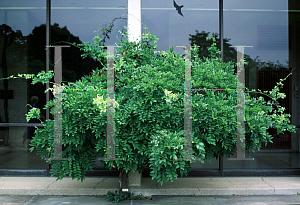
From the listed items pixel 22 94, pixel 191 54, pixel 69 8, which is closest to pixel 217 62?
pixel 191 54

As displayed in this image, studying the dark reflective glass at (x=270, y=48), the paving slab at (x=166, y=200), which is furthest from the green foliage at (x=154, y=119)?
the dark reflective glass at (x=270, y=48)

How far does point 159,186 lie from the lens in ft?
17.7

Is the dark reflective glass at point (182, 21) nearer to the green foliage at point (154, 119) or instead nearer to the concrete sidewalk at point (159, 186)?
the green foliage at point (154, 119)

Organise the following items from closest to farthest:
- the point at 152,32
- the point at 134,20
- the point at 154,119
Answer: the point at 154,119 → the point at 134,20 → the point at 152,32

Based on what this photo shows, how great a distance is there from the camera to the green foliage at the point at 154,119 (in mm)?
3783

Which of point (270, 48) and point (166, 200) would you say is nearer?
point (166, 200)

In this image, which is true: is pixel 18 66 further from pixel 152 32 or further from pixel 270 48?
pixel 270 48

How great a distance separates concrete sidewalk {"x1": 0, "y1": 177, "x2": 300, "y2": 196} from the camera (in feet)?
17.1

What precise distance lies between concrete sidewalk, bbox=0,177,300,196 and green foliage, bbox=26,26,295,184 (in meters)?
1.13

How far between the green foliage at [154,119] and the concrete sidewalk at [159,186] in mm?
1134

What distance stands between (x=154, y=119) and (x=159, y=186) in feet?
6.84

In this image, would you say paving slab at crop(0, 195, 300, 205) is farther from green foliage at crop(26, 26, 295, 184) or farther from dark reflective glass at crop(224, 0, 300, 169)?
dark reflective glass at crop(224, 0, 300, 169)

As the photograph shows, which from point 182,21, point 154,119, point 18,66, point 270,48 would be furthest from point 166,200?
point 270,48

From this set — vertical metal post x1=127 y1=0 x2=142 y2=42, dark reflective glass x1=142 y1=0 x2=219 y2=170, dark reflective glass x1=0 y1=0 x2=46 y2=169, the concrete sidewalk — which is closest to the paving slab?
the concrete sidewalk
